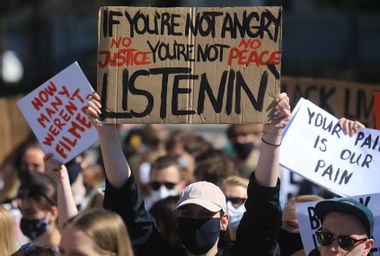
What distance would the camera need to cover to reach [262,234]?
516cm

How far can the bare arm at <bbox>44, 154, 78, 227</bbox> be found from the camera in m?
6.05

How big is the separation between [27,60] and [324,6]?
28.5 ft

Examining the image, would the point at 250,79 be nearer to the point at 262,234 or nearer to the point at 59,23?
the point at 262,234

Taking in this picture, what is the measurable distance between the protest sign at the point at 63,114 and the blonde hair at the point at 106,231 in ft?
6.77

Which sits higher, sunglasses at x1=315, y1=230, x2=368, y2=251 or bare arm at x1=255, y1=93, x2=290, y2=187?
bare arm at x1=255, y1=93, x2=290, y2=187

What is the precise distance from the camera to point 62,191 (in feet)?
20.1

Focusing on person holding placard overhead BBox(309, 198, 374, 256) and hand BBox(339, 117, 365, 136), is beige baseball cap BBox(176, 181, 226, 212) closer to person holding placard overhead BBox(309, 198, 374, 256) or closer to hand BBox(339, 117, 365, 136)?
person holding placard overhead BBox(309, 198, 374, 256)

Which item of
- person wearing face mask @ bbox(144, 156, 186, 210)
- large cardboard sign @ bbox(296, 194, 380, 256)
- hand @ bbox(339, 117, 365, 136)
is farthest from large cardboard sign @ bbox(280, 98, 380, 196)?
person wearing face mask @ bbox(144, 156, 186, 210)

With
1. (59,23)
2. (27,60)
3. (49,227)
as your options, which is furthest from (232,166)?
(59,23)

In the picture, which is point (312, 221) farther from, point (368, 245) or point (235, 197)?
point (235, 197)

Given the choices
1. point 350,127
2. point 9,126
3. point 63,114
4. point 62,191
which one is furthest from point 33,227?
point 9,126

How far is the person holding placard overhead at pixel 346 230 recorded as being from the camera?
5.17 metres

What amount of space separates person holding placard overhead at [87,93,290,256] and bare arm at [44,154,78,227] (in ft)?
2.17

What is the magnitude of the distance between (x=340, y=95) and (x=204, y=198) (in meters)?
3.29
